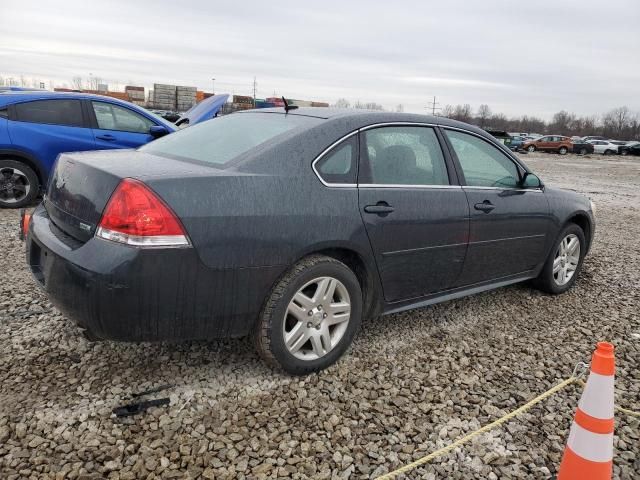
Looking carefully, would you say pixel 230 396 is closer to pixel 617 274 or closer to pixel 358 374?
pixel 358 374

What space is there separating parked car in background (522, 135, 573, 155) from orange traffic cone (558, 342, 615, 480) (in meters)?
40.6

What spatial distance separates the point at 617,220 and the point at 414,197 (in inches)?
313

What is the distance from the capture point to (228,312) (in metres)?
2.60

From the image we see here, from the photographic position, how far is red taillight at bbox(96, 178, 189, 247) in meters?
2.35

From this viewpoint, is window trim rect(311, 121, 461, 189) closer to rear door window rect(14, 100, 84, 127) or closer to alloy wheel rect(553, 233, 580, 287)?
alloy wheel rect(553, 233, 580, 287)

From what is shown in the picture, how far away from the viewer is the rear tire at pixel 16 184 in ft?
→ 22.0

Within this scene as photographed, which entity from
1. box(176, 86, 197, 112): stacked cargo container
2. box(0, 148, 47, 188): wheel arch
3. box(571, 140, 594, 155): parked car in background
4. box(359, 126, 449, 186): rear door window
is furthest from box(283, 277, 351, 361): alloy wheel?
box(176, 86, 197, 112): stacked cargo container

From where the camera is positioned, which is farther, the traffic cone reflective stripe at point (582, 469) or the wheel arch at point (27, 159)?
the wheel arch at point (27, 159)

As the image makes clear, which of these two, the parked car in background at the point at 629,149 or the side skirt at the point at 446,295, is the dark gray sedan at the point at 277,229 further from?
the parked car in background at the point at 629,149

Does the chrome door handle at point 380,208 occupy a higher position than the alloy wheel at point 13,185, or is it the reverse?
the chrome door handle at point 380,208

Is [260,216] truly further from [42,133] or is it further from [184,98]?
[184,98]

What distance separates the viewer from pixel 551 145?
39.2 m

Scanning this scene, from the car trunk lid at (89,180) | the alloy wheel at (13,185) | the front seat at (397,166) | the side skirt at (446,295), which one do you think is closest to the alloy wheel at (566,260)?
the side skirt at (446,295)

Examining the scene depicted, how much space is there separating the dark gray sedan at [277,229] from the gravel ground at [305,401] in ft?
1.01
